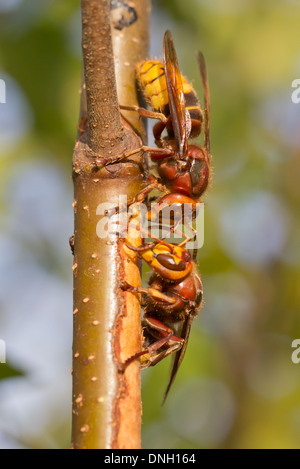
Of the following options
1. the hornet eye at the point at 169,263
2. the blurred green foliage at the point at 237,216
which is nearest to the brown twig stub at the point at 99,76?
the hornet eye at the point at 169,263

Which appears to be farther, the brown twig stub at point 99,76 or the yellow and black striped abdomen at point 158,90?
the yellow and black striped abdomen at point 158,90

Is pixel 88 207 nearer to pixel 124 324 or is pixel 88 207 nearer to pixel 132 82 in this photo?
pixel 124 324

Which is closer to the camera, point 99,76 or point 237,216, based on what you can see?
point 99,76

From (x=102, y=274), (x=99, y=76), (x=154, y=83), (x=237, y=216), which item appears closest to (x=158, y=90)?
(x=154, y=83)

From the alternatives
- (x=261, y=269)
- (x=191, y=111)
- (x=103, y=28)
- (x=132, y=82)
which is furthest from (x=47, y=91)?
(x=103, y=28)

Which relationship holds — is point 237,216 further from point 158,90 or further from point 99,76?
point 99,76

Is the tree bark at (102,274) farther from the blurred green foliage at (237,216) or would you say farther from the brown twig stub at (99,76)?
the blurred green foliage at (237,216)
